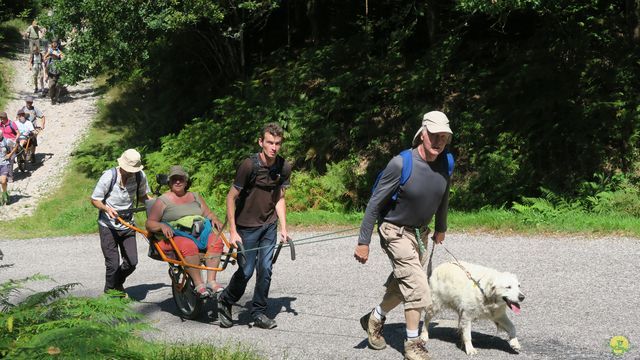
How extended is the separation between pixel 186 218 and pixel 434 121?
134 inches

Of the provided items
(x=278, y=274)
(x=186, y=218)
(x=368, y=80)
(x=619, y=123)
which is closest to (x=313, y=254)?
(x=278, y=274)

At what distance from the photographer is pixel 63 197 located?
21.5 metres

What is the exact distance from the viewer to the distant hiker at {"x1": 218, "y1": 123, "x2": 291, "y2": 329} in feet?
25.2

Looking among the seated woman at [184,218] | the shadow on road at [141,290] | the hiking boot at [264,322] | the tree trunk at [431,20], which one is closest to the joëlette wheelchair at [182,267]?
the seated woman at [184,218]

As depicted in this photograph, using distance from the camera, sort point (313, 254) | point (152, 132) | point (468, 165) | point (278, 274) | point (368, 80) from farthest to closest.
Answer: point (152, 132)
point (368, 80)
point (468, 165)
point (313, 254)
point (278, 274)

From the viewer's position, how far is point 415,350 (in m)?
6.33

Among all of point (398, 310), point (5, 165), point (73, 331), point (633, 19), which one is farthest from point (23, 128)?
point (73, 331)

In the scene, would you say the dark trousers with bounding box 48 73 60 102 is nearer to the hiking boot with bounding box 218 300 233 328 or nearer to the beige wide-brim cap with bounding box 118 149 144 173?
the beige wide-brim cap with bounding box 118 149 144 173

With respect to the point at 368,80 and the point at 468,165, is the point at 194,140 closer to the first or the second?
the point at 368,80

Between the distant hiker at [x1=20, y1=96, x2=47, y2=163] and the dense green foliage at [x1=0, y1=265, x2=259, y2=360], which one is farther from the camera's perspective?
the distant hiker at [x1=20, y1=96, x2=47, y2=163]

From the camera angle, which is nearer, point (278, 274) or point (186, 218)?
point (186, 218)

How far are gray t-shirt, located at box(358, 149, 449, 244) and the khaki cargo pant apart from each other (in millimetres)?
91

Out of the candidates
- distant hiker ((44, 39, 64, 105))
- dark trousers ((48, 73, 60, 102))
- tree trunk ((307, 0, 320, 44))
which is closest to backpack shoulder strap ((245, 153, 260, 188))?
tree trunk ((307, 0, 320, 44))

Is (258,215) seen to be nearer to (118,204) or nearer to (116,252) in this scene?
(118,204)
